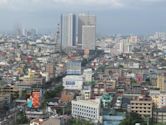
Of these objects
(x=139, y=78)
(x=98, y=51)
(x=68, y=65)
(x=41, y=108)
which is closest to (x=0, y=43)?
(x=98, y=51)

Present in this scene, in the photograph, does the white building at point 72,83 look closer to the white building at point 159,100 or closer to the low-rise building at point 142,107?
the white building at point 159,100

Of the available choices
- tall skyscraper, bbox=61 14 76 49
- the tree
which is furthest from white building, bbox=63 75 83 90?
tall skyscraper, bbox=61 14 76 49

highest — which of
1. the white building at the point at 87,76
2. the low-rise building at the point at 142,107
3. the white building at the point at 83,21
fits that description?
the white building at the point at 83,21

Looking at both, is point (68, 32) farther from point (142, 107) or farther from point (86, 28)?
point (142, 107)

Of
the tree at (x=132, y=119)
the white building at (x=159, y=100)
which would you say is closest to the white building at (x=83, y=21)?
the white building at (x=159, y=100)

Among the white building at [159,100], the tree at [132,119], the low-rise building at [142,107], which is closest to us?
the tree at [132,119]
